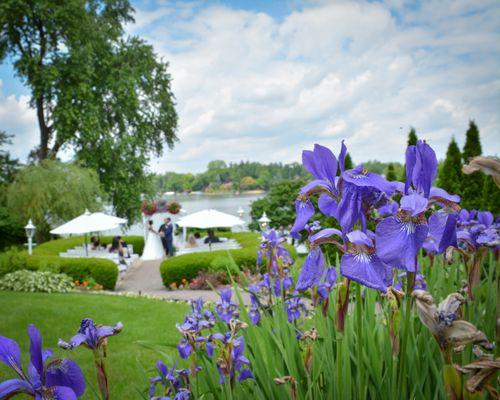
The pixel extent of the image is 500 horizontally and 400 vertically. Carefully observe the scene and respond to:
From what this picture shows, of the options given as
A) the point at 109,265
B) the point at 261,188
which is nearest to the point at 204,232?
the point at 109,265

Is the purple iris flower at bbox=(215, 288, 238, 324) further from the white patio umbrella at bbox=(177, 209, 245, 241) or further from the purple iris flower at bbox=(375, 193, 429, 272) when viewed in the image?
the white patio umbrella at bbox=(177, 209, 245, 241)

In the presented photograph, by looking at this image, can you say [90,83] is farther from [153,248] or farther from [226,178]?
[226,178]

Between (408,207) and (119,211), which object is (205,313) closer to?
(408,207)

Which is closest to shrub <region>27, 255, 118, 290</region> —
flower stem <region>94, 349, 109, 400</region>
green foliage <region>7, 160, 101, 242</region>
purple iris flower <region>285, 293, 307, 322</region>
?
green foliage <region>7, 160, 101, 242</region>

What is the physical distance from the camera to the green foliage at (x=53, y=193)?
21.4 metres

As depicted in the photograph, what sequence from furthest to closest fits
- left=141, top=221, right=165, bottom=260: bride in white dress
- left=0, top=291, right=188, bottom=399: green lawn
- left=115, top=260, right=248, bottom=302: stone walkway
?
left=141, top=221, right=165, bottom=260: bride in white dress, left=115, top=260, right=248, bottom=302: stone walkway, left=0, top=291, right=188, bottom=399: green lawn

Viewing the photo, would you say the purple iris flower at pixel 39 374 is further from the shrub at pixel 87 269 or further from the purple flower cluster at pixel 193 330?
the shrub at pixel 87 269

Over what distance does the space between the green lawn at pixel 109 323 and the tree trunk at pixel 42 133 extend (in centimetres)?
1555

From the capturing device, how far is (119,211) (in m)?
24.7

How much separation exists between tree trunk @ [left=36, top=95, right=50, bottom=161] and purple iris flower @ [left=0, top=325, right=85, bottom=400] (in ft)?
83.3

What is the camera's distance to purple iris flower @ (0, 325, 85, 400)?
0.99 meters

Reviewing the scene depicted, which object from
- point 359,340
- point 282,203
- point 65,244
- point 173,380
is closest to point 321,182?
point 359,340

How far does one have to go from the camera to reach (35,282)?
39.1 ft

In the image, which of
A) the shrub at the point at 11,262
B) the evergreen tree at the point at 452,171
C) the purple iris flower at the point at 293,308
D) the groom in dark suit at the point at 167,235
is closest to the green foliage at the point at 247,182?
the groom in dark suit at the point at 167,235
